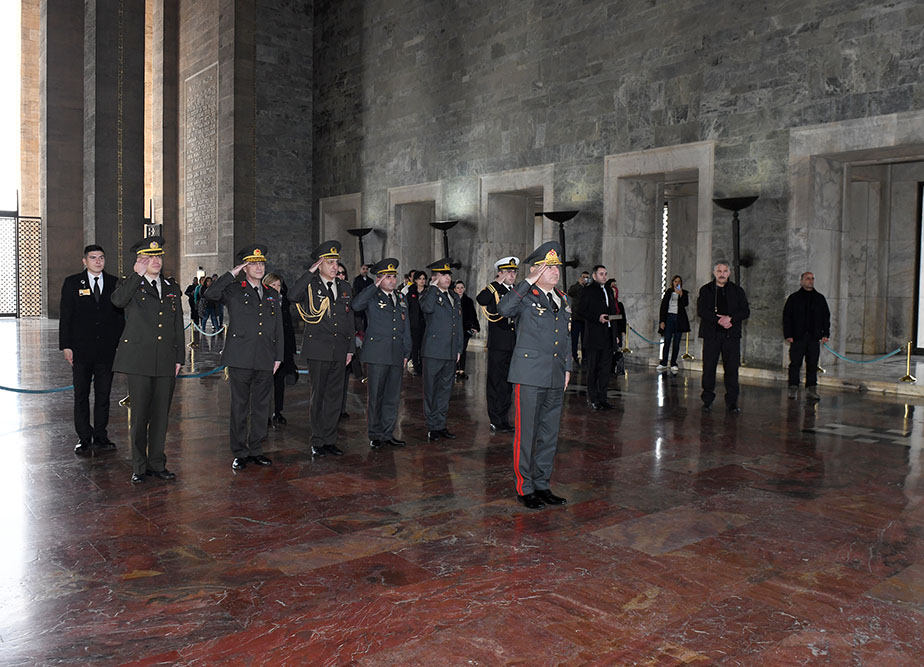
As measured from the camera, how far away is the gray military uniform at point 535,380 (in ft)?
16.8

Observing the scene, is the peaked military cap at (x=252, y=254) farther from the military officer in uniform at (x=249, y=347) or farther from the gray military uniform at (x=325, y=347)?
the gray military uniform at (x=325, y=347)

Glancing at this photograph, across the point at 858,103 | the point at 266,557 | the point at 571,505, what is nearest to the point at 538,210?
the point at 858,103

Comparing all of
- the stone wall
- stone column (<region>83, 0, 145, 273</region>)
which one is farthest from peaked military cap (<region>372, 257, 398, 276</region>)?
stone column (<region>83, 0, 145, 273</region>)

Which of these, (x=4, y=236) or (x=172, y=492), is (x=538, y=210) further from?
(x=4, y=236)

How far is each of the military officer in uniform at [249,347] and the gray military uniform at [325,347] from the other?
301 mm

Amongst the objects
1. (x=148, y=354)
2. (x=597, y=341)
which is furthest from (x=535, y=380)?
(x=597, y=341)

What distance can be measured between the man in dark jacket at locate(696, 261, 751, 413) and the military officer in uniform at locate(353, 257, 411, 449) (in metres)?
3.94

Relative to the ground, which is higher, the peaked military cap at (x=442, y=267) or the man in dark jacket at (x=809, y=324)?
the peaked military cap at (x=442, y=267)

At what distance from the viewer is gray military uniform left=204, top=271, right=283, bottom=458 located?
6.00m

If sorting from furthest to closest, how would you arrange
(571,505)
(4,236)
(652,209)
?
(4,236)
(652,209)
(571,505)

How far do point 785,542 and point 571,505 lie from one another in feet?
4.25

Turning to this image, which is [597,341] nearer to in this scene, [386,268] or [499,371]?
[499,371]

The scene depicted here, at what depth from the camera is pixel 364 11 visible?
20.3m

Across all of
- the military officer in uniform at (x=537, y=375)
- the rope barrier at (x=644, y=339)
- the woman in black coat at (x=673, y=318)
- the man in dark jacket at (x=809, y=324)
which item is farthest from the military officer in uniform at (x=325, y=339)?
the rope barrier at (x=644, y=339)
